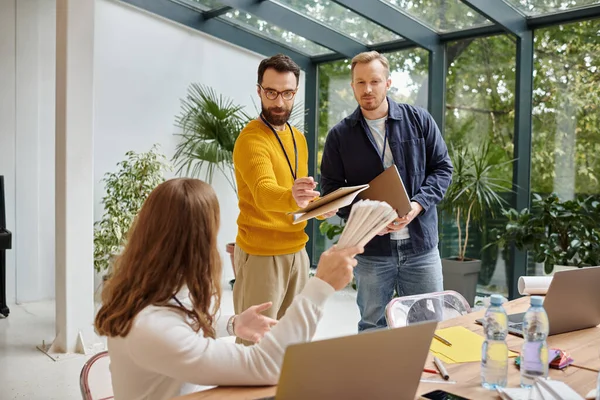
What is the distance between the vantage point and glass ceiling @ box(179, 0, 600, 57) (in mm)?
4906

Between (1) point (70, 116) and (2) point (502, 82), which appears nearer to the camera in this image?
(1) point (70, 116)

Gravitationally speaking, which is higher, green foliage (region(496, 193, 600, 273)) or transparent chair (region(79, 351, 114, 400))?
green foliage (region(496, 193, 600, 273))

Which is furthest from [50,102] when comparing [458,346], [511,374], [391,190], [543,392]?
[543,392]

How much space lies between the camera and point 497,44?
532 centimetres

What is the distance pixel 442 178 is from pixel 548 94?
9.00ft

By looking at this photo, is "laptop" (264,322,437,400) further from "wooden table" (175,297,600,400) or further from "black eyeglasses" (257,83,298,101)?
"black eyeglasses" (257,83,298,101)

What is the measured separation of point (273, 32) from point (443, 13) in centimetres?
207

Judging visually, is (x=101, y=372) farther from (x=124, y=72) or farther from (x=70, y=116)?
(x=124, y=72)

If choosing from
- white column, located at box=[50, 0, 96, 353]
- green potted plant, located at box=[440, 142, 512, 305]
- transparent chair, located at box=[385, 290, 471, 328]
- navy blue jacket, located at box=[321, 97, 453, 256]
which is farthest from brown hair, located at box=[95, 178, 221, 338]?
green potted plant, located at box=[440, 142, 512, 305]

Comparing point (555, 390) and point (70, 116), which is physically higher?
point (70, 116)

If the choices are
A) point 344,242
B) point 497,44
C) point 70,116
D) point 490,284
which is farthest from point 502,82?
point 344,242

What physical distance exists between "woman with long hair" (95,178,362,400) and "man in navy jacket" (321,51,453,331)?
1.42 m

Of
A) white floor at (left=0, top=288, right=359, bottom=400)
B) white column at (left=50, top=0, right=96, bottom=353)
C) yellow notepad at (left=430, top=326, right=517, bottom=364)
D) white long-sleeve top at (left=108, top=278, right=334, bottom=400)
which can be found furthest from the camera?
white column at (left=50, top=0, right=96, bottom=353)

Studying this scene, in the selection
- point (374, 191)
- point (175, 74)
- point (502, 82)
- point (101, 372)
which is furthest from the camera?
point (175, 74)
